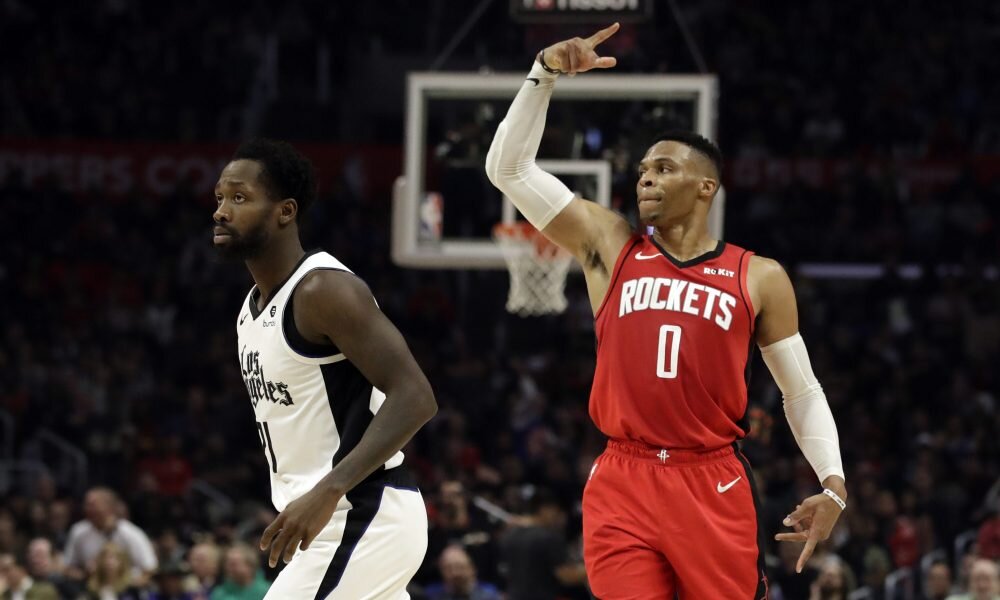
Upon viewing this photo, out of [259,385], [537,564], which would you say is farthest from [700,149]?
[537,564]

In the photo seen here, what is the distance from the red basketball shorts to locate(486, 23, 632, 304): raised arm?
692mm

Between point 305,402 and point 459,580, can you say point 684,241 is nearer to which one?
point 305,402

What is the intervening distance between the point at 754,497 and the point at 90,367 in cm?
1279

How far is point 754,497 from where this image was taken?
5.31 metres

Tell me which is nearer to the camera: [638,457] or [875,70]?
[638,457]

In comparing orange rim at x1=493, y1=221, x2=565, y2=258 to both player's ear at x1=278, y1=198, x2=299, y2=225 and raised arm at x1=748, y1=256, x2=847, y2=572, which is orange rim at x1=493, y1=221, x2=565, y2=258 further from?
player's ear at x1=278, y1=198, x2=299, y2=225

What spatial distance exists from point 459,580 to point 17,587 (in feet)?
11.1

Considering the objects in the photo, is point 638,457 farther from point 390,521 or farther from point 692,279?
point 390,521

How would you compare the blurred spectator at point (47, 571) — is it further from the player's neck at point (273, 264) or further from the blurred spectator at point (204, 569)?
the player's neck at point (273, 264)

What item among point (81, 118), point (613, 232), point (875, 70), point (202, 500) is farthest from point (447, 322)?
point (613, 232)

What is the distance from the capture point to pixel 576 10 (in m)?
10.4

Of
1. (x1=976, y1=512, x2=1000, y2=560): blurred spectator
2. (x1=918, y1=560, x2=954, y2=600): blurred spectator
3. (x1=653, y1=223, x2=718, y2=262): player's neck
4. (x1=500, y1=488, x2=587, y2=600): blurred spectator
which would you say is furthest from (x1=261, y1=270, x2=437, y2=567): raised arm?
(x1=976, y1=512, x2=1000, y2=560): blurred spectator

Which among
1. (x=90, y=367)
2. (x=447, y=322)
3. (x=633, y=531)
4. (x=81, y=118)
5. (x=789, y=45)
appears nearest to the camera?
(x=633, y=531)

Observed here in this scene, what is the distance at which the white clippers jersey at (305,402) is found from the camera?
4.44 m
